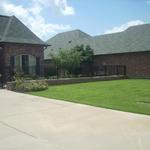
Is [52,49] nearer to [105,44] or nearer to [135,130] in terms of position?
[105,44]

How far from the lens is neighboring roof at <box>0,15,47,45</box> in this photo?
1016 inches

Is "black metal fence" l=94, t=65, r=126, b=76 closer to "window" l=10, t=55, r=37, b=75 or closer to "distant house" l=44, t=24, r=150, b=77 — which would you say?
"distant house" l=44, t=24, r=150, b=77

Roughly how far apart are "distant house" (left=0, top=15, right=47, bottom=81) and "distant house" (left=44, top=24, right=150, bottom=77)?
6.54 metres

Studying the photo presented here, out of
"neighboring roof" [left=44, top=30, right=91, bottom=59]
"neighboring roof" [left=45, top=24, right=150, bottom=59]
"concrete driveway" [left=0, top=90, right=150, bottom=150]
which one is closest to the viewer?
"concrete driveway" [left=0, top=90, right=150, bottom=150]

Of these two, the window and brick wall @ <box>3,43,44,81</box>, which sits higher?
brick wall @ <box>3,43,44,81</box>

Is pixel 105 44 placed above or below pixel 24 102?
above

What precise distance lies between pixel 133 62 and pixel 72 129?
23785 mm

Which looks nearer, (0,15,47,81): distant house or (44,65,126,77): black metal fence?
(0,15,47,81): distant house

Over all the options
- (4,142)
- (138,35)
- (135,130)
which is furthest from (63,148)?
(138,35)

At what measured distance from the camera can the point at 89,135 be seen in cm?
757

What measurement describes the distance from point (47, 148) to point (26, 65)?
20.3m

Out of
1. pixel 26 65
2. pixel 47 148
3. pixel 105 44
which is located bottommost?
pixel 47 148

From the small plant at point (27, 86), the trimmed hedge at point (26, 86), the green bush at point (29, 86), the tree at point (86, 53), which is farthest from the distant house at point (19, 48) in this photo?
the tree at point (86, 53)

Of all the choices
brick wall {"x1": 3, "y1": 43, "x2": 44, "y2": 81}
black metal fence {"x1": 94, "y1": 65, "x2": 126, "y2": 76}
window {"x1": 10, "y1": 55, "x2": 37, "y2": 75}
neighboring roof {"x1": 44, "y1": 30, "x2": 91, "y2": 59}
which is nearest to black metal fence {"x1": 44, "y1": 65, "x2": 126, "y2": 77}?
black metal fence {"x1": 94, "y1": 65, "x2": 126, "y2": 76}
